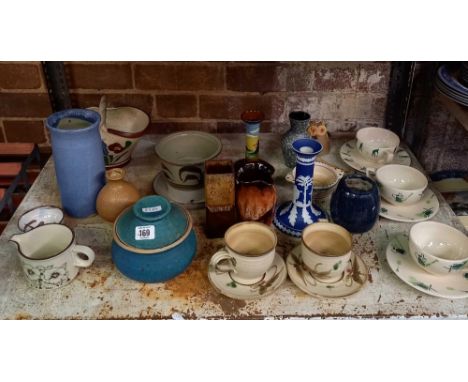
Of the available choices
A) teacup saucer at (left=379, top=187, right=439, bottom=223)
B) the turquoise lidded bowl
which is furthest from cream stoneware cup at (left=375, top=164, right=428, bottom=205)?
the turquoise lidded bowl

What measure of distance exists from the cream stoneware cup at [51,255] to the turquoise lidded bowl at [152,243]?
3.0 inches

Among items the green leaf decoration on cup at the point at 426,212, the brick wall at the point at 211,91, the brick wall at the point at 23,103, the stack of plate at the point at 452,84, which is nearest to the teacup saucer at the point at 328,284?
the green leaf decoration on cup at the point at 426,212

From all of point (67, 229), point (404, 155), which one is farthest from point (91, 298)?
point (404, 155)

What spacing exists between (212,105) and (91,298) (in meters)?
0.71

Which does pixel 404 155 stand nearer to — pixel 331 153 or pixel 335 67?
pixel 331 153

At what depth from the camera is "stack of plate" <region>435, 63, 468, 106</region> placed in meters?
1.13

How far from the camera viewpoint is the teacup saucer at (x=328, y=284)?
3.10 feet

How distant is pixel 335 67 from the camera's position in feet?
4.56

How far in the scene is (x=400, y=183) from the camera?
121cm

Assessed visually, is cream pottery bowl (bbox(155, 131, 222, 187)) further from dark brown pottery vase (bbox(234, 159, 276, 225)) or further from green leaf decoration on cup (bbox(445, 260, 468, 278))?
green leaf decoration on cup (bbox(445, 260, 468, 278))

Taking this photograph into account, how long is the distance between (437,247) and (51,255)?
0.79 meters

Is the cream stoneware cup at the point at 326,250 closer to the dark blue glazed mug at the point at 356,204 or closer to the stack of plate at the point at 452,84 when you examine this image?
the dark blue glazed mug at the point at 356,204

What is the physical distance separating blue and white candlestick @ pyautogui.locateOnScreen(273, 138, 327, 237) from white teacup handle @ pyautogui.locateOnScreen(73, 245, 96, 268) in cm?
41
